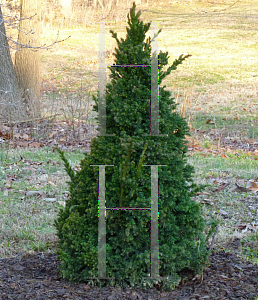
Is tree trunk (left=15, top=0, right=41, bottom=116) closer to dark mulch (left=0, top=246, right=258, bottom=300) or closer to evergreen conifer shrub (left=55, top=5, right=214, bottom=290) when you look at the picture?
dark mulch (left=0, top=246, right=258, bottom=300)

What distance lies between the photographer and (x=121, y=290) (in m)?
2.52

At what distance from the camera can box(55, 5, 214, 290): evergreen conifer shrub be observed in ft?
8.13

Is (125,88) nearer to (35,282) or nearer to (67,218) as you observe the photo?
(67,218)

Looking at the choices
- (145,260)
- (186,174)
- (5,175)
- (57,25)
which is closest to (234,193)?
(186,174)

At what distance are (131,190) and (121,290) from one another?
73 cm

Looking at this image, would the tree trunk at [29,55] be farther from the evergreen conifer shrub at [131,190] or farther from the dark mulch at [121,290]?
the evergreen conifer shrub at [131,190]

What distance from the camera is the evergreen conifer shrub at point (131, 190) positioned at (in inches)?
97.6

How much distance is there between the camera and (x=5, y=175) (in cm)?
627

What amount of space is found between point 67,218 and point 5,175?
405 centimetres

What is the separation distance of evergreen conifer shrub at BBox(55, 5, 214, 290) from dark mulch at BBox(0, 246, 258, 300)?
0.27ft

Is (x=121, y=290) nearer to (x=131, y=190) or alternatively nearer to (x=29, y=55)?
(x=131, y=190)

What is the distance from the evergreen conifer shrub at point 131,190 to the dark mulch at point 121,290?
0.08 m

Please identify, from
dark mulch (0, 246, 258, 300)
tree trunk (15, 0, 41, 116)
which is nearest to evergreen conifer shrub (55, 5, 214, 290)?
dark mulch (0, 246, 258, 300)

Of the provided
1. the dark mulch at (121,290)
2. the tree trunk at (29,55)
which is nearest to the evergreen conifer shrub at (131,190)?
the dark mulch at (121,290)
